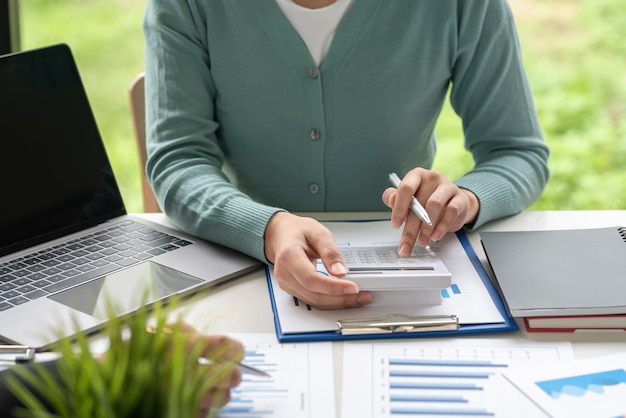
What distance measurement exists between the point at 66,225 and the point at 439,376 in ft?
1.89

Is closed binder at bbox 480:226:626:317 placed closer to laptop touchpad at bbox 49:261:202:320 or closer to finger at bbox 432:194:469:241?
finger at bbox 432:194:469:241

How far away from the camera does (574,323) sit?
3.18ft

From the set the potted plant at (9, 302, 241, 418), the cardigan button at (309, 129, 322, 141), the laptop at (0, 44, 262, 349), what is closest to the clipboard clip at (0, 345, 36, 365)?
the laptop at (0, 44, 262, 349)

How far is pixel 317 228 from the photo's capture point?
3.52 feet

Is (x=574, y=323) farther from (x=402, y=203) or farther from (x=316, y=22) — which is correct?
(x=316, y=22)

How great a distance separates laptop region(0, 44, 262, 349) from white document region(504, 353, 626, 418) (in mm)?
395

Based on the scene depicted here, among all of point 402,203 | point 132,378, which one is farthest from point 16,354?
point 402,203

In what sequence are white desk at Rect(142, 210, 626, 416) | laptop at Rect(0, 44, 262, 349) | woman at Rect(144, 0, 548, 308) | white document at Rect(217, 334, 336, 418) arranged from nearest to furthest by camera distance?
white document at Rect(217, 334, 336, 418) → white desk at Rect(142, 210, 626, 416) → laptop at Rect(0, 44, 262, 349) → woman at Rect(144, 0, 548, 308)

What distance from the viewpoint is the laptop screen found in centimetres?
116

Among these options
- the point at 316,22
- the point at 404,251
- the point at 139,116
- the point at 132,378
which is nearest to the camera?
the point at 132,378

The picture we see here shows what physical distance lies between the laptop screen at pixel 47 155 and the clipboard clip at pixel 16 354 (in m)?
0.26

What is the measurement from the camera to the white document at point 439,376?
83 centimetres

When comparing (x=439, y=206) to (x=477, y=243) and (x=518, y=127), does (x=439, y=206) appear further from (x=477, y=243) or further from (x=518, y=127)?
(x=518, y=127)

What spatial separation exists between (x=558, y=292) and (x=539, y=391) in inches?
7.0
